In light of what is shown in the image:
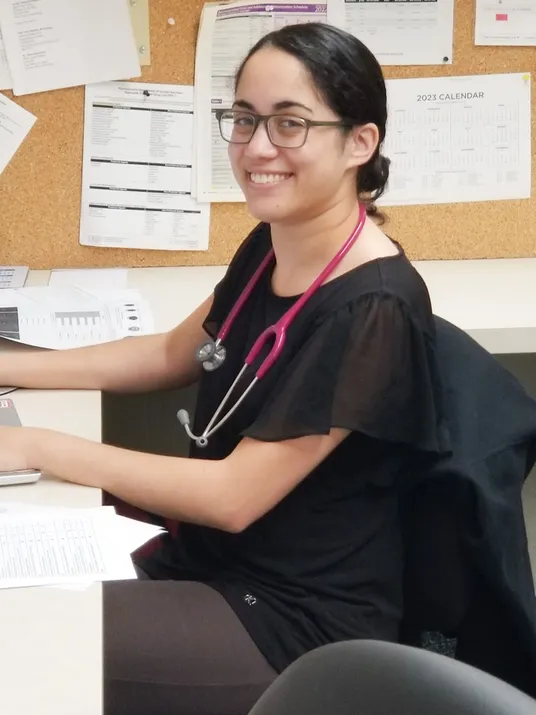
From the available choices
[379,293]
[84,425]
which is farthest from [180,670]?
[379,293]

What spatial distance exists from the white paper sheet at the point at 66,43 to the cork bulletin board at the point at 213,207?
29 millimetres

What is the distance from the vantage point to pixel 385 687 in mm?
563

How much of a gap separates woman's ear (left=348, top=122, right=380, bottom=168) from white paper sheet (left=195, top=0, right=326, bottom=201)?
2.23 ft

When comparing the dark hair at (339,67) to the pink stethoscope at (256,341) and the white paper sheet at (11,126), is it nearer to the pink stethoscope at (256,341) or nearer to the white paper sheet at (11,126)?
the pink stethoscope at (256,341)

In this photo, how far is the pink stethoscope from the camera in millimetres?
1072

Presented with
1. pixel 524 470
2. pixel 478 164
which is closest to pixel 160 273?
pixel 478 164

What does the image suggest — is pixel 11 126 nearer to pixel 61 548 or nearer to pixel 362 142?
pixel 362 142

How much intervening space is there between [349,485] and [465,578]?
6.6 inches

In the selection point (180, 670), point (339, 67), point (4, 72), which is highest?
point (4, 72)

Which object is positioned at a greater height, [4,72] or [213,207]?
[4,72]

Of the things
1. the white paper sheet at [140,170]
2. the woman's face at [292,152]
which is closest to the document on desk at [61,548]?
the woman's face at [292,152]

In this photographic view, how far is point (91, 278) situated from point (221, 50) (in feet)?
1.61

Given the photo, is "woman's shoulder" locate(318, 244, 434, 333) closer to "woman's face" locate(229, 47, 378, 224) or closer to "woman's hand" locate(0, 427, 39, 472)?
"woman's face" locate(229, 47, 378, 224)

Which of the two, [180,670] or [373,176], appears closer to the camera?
[180,670]
